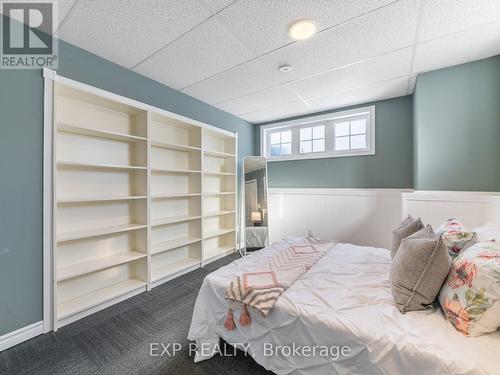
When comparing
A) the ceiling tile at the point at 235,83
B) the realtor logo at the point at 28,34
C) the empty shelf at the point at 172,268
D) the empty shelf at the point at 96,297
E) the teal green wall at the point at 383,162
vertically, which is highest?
the ceiling tile at the point at 235,83

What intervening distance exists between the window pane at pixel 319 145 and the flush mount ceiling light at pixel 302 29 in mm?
2099

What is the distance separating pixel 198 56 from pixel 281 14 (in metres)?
0.91

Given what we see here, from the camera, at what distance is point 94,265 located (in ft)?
6.81

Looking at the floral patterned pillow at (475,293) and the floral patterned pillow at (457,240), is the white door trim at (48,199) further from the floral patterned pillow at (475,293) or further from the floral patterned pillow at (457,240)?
the floral patterned pillow at (457,240)

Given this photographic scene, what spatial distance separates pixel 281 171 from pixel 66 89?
3.11 metres

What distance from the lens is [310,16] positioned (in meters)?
1.62

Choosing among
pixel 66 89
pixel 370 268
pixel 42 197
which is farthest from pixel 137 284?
pixel 370 268

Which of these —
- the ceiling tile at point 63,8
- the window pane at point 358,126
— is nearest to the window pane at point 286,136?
the window pane at point 358,126

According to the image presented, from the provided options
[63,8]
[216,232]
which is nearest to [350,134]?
[216,232]

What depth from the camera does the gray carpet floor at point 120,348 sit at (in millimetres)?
1409

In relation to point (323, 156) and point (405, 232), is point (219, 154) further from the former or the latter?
point (405, 232)

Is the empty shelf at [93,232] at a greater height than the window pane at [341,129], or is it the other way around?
the window pane at [341,129]

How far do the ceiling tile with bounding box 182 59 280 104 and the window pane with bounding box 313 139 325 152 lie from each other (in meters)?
1.46

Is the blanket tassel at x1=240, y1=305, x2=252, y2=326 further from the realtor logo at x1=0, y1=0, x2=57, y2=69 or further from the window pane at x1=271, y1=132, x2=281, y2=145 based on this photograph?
the window pane at x1=271, y1=132, x2=281, y2=145
